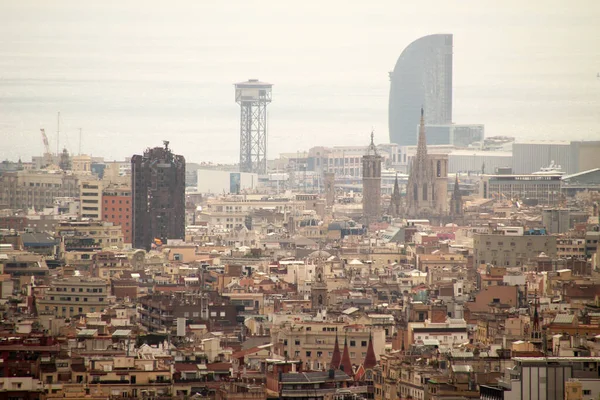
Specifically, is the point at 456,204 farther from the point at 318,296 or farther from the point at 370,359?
the point at 370,359

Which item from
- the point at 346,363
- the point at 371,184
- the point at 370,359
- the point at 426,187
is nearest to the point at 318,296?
the point at 370,359

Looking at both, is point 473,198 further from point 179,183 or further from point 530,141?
point 179,183

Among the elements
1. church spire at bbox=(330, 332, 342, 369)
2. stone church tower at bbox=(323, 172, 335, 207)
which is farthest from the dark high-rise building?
church spire at bbox=(330, 332, 342, 369)

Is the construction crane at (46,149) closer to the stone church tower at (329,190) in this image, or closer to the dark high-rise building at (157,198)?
the stone church tower at (329,190)

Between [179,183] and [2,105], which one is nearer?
[179,183]

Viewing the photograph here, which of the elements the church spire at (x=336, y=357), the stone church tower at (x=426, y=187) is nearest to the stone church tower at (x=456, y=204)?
the stone church tower at (x=426, y=187)

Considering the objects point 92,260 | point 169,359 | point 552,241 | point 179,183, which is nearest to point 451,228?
point 179,183
